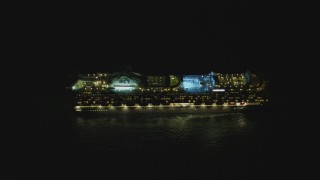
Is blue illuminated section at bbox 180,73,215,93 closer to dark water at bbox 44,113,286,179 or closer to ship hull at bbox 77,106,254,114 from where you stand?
ship hull at bbox 77,106,254,114

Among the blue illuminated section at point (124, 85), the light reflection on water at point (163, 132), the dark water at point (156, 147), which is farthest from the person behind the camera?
the blue illuminated section at point (124, 85)

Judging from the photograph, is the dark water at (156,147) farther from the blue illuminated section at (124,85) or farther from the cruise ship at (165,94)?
the blue illuminated section at (124,85)

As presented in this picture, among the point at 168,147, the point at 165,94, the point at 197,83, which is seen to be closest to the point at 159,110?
the point at 165,94

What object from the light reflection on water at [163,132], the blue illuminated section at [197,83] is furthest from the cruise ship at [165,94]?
the light reflection on water at [163,132]

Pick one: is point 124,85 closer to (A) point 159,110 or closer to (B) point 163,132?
(A) point 159,110

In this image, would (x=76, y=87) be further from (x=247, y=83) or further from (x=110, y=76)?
(x=247, y=83)

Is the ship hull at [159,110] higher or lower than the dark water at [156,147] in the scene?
higher
